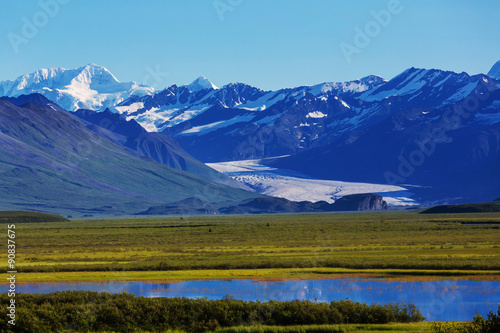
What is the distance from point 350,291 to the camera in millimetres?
49125

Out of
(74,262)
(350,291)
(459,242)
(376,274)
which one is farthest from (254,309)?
(459,242)

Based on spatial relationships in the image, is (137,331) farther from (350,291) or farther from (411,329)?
(350,291)

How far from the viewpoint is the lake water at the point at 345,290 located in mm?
43062

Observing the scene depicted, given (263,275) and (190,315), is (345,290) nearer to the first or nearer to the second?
(263,275)

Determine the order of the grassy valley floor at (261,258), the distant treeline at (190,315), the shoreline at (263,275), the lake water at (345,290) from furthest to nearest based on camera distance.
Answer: the grassy valley floor at (261,258)
the shoreline at (263,275)
the lake water at (345,290)
the distant treeline at (190,315)

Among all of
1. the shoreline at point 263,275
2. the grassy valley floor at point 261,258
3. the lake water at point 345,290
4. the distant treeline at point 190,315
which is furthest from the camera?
the grassy valley floor at point 261,258

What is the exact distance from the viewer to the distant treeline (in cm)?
3678

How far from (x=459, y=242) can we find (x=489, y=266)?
31.5 m

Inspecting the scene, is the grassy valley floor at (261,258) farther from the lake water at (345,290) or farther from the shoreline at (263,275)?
the lake water at (345,290)

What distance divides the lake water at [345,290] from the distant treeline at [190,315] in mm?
4296

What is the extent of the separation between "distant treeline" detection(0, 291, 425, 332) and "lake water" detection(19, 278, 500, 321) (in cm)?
430

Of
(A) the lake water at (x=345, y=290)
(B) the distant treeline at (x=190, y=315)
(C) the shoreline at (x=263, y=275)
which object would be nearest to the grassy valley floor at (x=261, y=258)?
(C) the shoreline at (x=263, y=275)

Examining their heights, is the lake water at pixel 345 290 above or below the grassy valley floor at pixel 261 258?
below

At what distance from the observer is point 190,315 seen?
123 ft
